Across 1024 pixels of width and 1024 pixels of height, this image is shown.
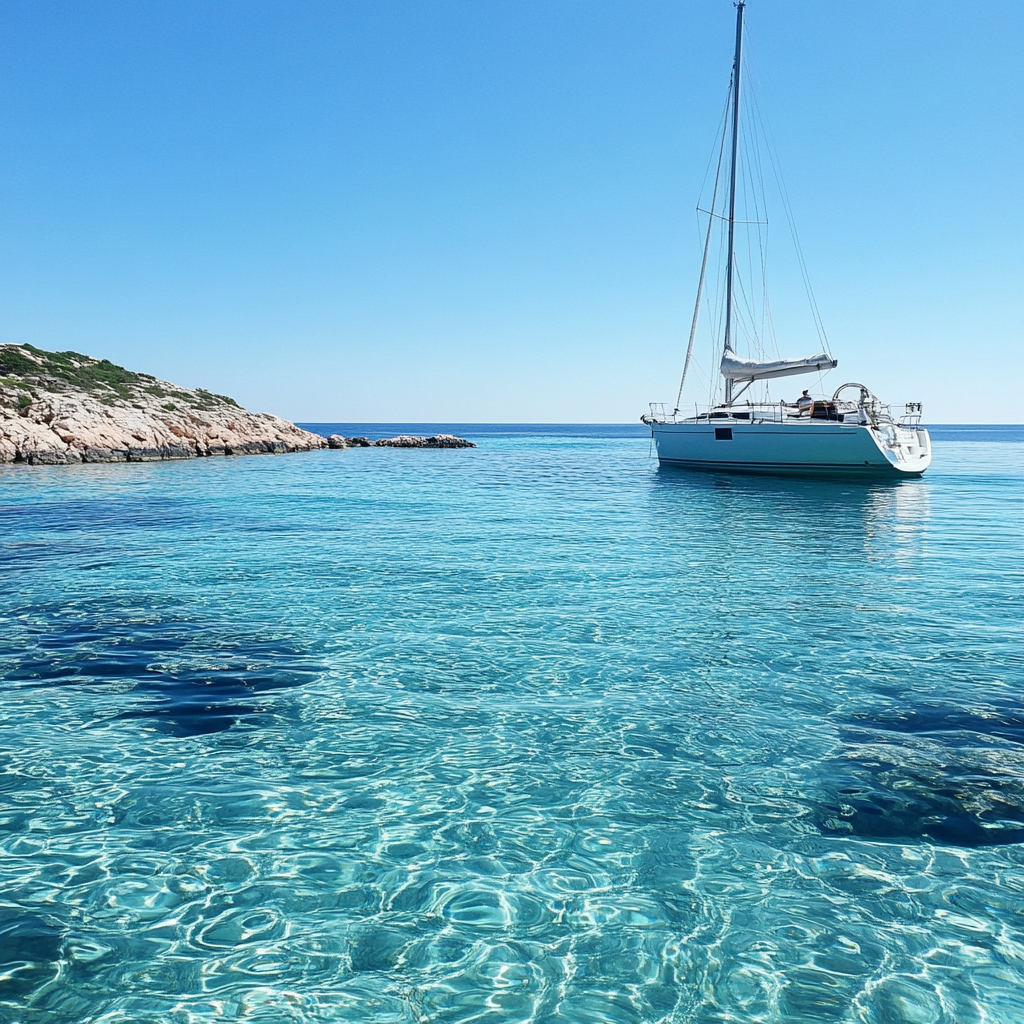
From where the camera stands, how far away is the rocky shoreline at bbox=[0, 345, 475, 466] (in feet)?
138

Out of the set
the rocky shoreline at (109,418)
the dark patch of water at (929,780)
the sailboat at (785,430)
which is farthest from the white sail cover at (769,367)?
the rocky shoreline at (109,418)

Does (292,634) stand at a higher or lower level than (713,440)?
lower

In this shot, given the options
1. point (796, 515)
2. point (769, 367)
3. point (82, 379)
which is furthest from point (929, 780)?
point (82, 379)

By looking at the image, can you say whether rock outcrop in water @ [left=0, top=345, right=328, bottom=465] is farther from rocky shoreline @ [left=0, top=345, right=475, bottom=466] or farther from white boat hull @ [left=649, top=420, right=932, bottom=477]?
white boat hull @ [left=649, top=420, right=932, bottom=477]

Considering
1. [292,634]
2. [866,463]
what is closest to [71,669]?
[292,634]

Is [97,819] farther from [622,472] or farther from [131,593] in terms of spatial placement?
[622,472]

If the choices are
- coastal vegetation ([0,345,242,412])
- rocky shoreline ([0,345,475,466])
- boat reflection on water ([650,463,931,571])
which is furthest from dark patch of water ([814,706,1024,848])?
coastal vegetation ([0,345,242,412])

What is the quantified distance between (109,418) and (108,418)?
69 millimetres

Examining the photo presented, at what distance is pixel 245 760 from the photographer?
18.8ft

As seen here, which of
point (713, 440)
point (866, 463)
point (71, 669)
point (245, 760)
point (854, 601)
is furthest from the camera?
point (713, 440)

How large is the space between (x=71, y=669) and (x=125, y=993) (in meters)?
5.33

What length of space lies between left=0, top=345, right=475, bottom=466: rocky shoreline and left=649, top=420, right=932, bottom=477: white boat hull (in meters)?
33.7

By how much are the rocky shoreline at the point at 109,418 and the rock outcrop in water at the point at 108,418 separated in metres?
0.05

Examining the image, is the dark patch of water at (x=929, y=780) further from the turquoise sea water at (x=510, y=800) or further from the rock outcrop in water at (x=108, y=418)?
the rock outcrop in water at (x=108, y=418)
